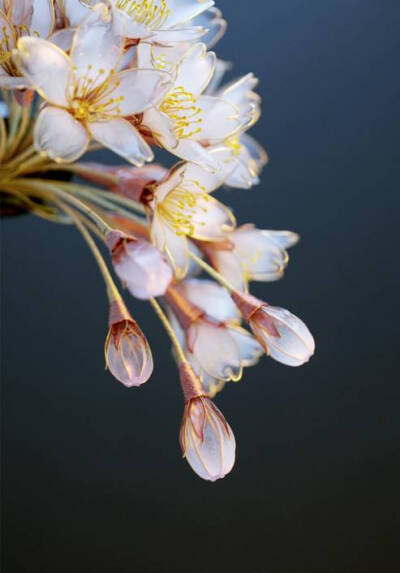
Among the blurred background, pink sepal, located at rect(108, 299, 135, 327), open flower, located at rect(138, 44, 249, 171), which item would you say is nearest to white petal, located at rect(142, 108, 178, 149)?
open flower, located at rect(138, 44, 249, 171)

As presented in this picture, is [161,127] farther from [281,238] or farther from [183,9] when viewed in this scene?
[281,238]

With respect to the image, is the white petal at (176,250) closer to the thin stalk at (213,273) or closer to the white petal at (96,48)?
the thin stalk at (213,273)

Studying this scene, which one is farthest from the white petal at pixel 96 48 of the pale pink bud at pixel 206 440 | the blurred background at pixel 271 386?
the blurred background at pixel 271 386

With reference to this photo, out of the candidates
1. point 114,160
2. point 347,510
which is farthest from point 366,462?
point 114,160

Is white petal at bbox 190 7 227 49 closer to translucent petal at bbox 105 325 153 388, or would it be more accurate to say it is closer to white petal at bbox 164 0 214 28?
white petal at bbox 164 0 214 28

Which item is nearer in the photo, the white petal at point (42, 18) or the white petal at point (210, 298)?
the white petal at point (42, 18)

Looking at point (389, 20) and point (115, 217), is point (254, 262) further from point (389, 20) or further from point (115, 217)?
point (389, 20)

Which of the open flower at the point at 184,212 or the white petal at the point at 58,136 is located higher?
the white petal at the point at 58,136
